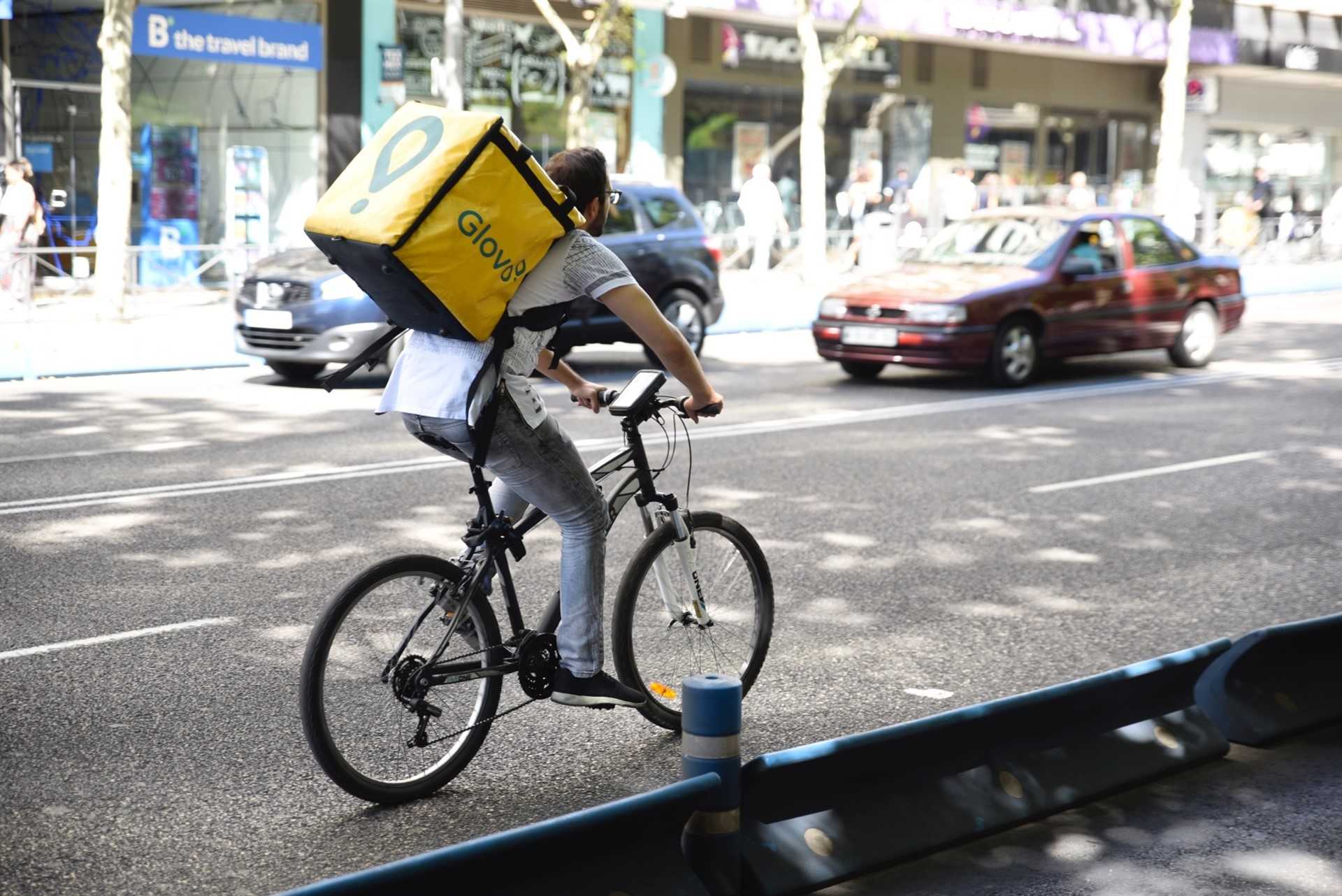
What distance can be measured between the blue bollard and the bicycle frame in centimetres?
99

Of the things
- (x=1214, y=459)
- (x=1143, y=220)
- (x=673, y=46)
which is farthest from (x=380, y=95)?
(x=1214, y=459)

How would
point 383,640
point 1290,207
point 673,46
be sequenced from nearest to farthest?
point 383,640 → point 673,46 → point 1290,207

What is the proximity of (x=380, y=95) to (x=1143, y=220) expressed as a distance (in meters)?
12.6

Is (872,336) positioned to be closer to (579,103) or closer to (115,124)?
(115,124)

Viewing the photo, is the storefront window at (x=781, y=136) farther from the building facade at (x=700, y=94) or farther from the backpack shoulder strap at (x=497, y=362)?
the backpack shoulder strap at (x=497, y=362)

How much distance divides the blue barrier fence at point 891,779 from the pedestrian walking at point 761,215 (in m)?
18.0

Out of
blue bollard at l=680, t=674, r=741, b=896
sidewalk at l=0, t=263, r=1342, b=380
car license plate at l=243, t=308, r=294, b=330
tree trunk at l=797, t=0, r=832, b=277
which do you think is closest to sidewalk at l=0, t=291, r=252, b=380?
sidewalk at l=0, t=263, r=1342, b=380

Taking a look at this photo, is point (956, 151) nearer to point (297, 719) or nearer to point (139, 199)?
point (139, 199)

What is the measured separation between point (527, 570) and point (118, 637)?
188 centimetres

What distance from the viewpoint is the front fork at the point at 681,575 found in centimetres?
505

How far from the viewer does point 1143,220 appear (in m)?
15.9

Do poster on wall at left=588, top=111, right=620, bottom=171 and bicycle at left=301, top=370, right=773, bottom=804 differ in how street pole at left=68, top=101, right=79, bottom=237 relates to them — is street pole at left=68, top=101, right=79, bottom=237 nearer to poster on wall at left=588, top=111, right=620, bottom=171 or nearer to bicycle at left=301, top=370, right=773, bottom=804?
poster on wall at left=588, top=111, right=620, bottom=171

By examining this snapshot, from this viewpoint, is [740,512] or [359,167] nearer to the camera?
[359,167]

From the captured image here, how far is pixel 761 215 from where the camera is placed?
24281 millimetres
